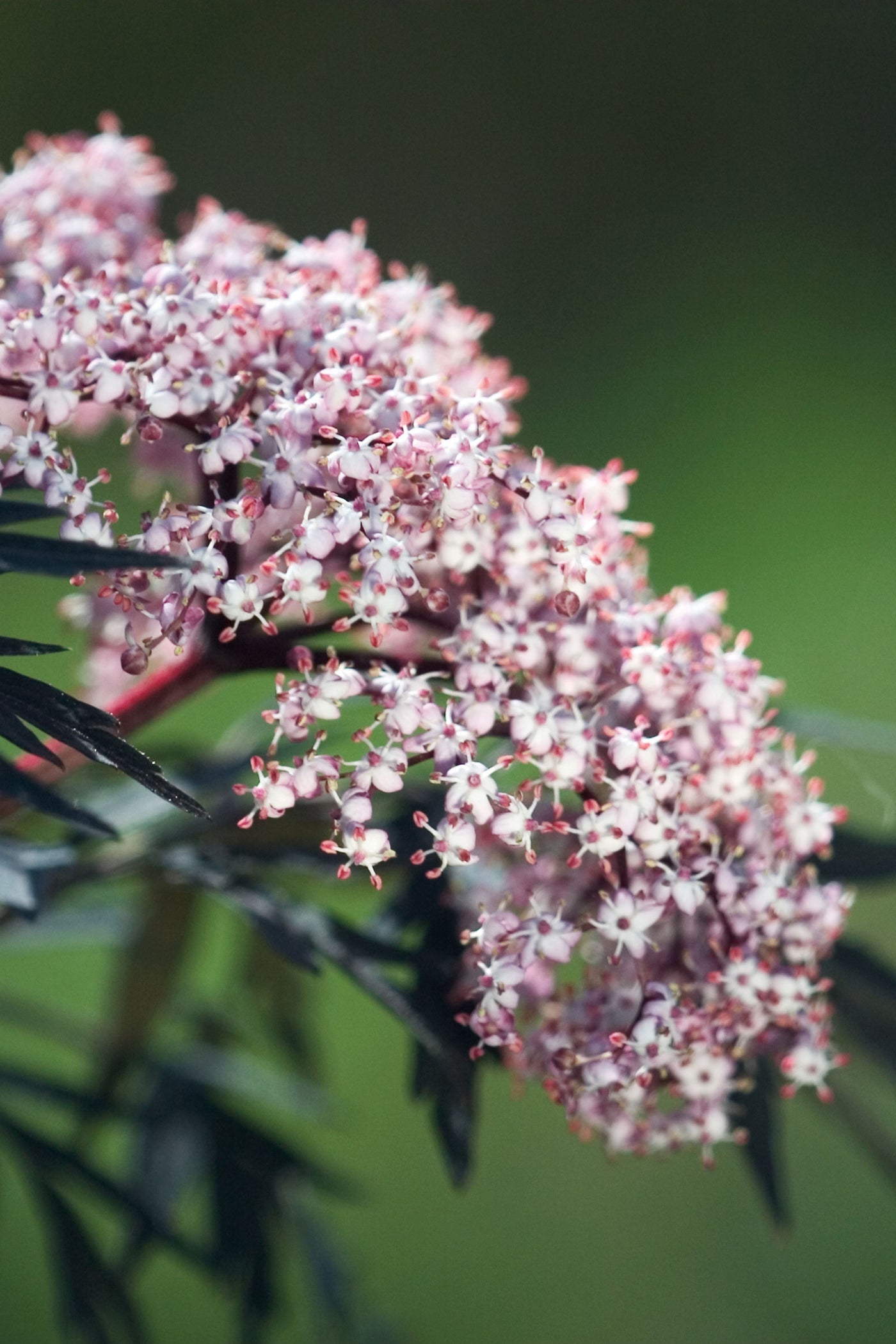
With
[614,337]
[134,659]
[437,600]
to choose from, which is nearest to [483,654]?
[437,600]

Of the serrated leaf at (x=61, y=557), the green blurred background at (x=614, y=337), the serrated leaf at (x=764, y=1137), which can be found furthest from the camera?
the green blurred background at (x=614, y=337)

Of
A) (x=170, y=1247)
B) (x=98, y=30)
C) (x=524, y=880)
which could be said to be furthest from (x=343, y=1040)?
(x=98, y=30)

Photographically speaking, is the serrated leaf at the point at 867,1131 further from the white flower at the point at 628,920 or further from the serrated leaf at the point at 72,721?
the serrated leaf at the point at 72,721

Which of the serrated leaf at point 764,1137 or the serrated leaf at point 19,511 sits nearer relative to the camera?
the serrated leaf at point 19,511

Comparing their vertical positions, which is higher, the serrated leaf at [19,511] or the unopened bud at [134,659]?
the serrated leaf at [19,511]

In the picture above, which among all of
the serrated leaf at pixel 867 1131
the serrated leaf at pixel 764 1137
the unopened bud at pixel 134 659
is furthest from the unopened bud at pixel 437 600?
the serrated leaf at pixel 867 1131

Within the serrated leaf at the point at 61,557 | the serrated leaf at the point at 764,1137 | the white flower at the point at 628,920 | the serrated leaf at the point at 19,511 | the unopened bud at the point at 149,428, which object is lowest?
the serrated leaf at the point at 764,1137

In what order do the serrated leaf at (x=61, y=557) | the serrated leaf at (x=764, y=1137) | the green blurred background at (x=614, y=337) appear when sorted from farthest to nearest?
the green blurred background at (x=614, y=337) → the serrated leaf at (x=764, y=1137) → the serrated leaf at (x=61, y=557)

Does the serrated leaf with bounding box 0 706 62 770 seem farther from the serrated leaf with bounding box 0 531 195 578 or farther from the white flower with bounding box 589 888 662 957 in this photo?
the white flower with bounding box 589 888 662 957

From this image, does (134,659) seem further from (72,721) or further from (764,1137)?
(764,1137)
